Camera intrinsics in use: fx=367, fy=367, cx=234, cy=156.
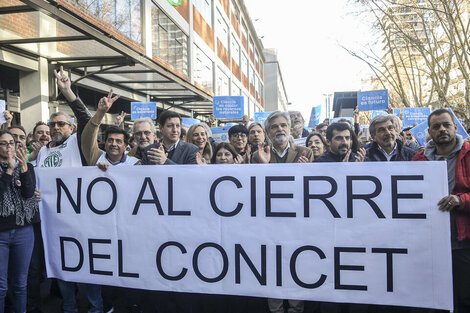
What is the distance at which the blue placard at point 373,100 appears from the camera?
35.3 feet

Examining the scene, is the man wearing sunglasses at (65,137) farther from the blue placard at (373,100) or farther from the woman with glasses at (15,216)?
the blue placard at (373,100)

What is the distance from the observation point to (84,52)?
9203mm

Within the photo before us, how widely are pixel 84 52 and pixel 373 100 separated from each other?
8.08 meters

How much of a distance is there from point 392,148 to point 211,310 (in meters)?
2.27

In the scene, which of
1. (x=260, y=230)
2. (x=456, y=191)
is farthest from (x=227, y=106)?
(x=456, y=191)

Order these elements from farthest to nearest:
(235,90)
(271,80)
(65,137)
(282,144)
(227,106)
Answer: (271,80) → (235,90) → (227,106) → (282,144) → (65,137)

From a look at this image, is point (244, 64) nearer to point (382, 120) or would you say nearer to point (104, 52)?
point (104, 52)

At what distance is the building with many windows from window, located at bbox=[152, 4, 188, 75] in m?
0.04

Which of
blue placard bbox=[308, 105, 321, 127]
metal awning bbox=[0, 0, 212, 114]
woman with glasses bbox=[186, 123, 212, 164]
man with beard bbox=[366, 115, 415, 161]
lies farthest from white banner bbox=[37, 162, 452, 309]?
blue placard bbox=[308, 105, 321, 127]

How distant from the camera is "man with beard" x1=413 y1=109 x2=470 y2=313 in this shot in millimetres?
2516

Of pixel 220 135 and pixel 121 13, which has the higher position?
pixel 121 13

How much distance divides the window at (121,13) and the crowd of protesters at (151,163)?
5555 millimetres

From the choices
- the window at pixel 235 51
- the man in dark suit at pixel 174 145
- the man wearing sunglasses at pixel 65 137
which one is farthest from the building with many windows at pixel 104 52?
the window at pixel 235 51

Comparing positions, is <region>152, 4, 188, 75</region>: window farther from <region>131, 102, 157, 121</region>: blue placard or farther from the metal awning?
<region>131, 102, 157, 121</region>: blue placard
